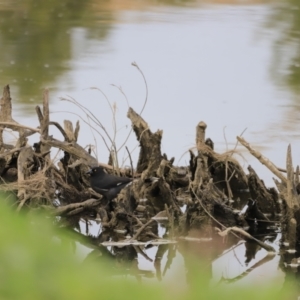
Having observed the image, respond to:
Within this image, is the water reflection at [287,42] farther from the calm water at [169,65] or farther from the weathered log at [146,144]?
the weathered log at [146,144]

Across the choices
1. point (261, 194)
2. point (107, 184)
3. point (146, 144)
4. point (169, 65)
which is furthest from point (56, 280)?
point (169, 65)

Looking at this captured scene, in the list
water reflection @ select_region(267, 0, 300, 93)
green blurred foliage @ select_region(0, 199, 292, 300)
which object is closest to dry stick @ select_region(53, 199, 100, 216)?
green blurred foliage @ select_region(0, 199, 292, 300)

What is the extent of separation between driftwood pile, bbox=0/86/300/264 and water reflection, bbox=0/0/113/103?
105 inches

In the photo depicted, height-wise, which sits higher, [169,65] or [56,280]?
[56,280]

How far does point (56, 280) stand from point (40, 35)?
10.4 m

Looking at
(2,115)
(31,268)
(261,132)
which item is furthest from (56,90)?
(31,268)

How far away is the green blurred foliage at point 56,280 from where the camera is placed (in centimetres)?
62

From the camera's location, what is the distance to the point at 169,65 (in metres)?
9.61

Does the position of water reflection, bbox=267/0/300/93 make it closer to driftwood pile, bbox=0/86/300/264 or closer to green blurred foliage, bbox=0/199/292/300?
driftwood pile, bbox=0/86/300/264

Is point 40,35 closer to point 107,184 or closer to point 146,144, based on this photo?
point 146,144

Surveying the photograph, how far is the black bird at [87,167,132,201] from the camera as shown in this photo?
4684 millimetres

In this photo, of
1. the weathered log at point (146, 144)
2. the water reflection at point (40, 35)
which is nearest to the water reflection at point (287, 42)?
the water reflection at point (40, 35)

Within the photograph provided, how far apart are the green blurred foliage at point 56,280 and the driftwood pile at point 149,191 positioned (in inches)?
140

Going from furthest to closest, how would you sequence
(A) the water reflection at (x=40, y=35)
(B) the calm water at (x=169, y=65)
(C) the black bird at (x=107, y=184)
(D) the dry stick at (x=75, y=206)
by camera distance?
(A) the water reflection at (x=40, y=35)
(B) the calm water at (x=169, y=65)
(C) the black bird at (x=107, y=184)
(D) the dry stick at (x=75, y=206)
